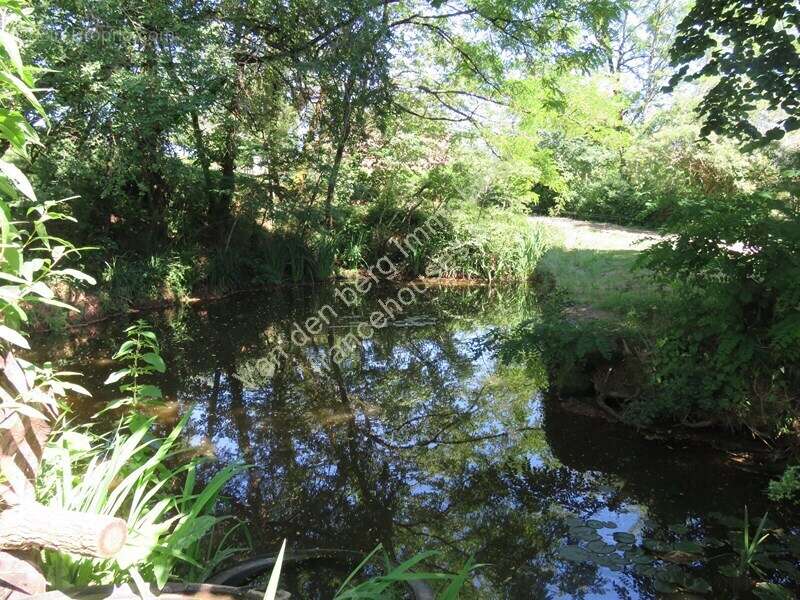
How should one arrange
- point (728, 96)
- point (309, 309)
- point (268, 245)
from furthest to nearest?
point (268, 245) < point (309, 309) < point (728, 96)

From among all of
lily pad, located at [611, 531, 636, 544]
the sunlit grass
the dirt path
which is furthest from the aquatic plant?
the dirt path

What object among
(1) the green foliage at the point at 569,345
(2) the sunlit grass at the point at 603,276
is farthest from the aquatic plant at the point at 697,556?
(2) the sunlit grass at the point at 603,276

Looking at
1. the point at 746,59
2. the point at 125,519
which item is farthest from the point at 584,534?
the point at 746,59

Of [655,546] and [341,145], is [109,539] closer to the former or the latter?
[655,546]

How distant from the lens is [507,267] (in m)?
11.4

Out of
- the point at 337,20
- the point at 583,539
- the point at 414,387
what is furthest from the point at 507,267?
the point at 583,539

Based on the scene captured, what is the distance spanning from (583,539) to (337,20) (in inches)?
322

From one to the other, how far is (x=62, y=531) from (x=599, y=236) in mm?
12799

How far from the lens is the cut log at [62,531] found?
47.6 inches

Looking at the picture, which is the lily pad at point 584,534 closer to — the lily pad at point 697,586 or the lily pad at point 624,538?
the lily pad at point 624,538

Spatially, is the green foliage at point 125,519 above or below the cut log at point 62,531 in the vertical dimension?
below

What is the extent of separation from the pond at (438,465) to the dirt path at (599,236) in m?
5.54

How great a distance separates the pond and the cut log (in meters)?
1.11

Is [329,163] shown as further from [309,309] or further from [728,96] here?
[728,96]
